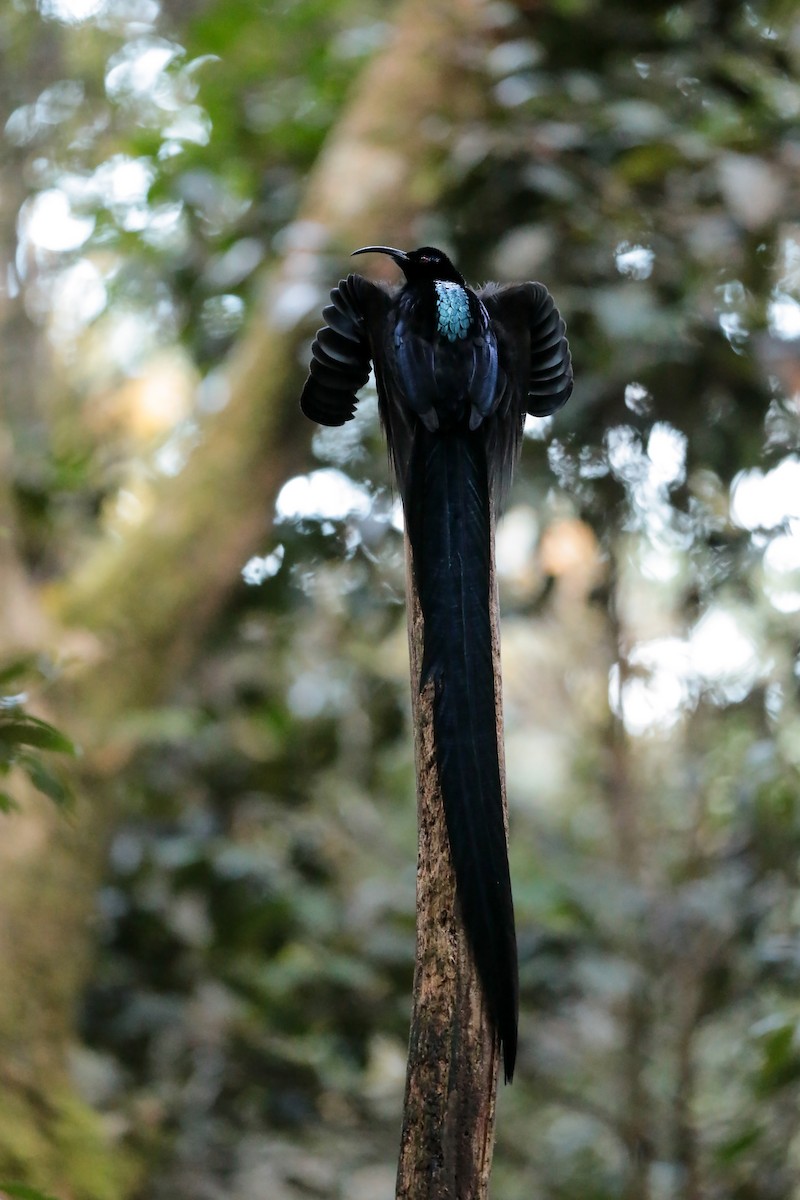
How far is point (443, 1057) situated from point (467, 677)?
378 mm

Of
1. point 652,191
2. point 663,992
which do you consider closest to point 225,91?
point 652,191

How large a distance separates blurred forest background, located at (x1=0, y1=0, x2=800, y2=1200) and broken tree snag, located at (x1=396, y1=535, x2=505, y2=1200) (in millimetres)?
1417

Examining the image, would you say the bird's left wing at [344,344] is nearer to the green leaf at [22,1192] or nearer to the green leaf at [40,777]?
the green leaf at [40,777]

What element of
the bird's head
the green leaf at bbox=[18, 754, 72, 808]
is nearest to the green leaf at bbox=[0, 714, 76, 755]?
the green leaf at bbox=[18, 754, 72, 808]

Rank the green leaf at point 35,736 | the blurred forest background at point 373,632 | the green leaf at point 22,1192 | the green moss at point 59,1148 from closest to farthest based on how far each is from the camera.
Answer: the green leaf at point 22,1192
the green leaf at point 35,736
the green moss at point 59,1148
the blurred forest background at point 373,632

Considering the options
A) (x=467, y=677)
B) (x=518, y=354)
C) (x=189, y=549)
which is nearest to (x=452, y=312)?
(x=518, y=354)

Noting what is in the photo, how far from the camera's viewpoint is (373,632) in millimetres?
3471

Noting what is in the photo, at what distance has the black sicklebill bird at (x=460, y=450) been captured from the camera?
47.4 inches

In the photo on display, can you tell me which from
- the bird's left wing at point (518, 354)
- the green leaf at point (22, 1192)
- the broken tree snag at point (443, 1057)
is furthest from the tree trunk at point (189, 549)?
the broken tree snag at point (443, 1057)

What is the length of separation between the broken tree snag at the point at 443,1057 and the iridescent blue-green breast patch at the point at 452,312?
0.54m

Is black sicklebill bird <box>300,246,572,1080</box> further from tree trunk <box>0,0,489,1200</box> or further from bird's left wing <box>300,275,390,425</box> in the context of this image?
tree trunk <box>0,0,489,1200</box>

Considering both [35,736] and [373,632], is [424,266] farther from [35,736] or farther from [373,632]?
[373,632]

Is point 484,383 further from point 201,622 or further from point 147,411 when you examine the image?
point 147,411

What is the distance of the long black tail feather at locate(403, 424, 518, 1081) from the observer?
1192mm
